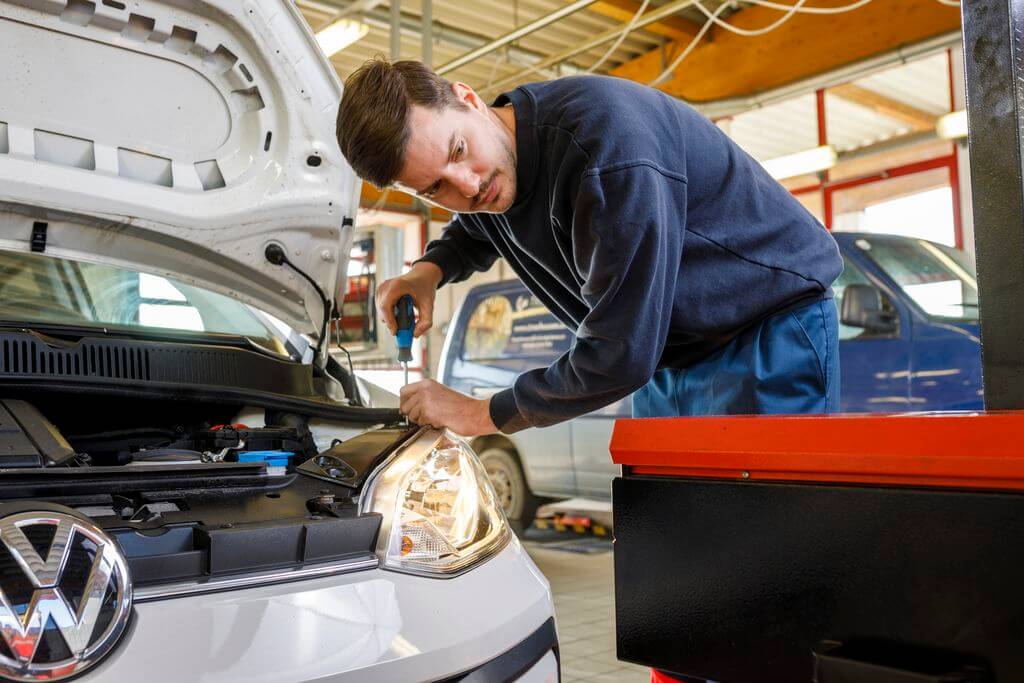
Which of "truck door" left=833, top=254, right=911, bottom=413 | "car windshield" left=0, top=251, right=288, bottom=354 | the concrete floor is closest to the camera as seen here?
"car windshield" left=0, top=251, right=288, bottom=354

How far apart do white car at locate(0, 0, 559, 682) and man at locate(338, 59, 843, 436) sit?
0.29 m

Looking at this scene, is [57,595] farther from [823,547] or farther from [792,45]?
[792,45]

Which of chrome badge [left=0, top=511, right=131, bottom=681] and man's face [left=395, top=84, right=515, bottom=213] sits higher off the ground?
man's face [left=395, top=84, right=515, bottom=213]

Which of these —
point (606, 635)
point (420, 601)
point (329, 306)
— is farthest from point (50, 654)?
point (606, 635)

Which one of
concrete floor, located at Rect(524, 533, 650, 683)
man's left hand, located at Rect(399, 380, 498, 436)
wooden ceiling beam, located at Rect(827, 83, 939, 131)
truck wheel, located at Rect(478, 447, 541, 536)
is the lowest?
concrete floor, located at Rect(524, 533, 650, 683)

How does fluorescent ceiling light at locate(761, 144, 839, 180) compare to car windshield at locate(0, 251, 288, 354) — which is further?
fluorescent ceiling light at locate(761, 144, 839, 180)

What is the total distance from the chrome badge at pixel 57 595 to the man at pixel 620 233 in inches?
23.9

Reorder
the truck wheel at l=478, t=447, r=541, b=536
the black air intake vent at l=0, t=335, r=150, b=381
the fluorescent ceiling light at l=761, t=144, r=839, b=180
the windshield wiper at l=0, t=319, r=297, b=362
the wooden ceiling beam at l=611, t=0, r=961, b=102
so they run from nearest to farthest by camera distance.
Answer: the black air intake vent at l=0, t=335, r=150, b=381 → the windshield wiper at l=0, t=319, r=297, b=362 → the truck wheel at l=478, t=447, r=541, b=536 → the wooden ceiling beam at l=611, t=0, r=961, b=102 → the fluorescent ceiling light at l=761, t=144, r=839, b=180

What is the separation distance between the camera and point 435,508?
1299mm

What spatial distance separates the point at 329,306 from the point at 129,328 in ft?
1.76

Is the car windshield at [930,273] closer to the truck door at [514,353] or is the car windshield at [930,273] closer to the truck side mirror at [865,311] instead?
the truck side mirror at [865,311]

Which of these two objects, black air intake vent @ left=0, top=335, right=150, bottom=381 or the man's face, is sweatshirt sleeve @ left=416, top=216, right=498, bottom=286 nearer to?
the man's face

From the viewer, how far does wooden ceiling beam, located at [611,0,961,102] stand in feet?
18.7

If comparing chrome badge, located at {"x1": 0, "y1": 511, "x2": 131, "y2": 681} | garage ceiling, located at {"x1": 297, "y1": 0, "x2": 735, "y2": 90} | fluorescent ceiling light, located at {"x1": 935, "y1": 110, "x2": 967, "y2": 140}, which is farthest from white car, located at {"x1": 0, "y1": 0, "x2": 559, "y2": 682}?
fluorescent ceiling light, located at {"x1": 935, "y1": 110, "x2": 967, "y2": 140}
